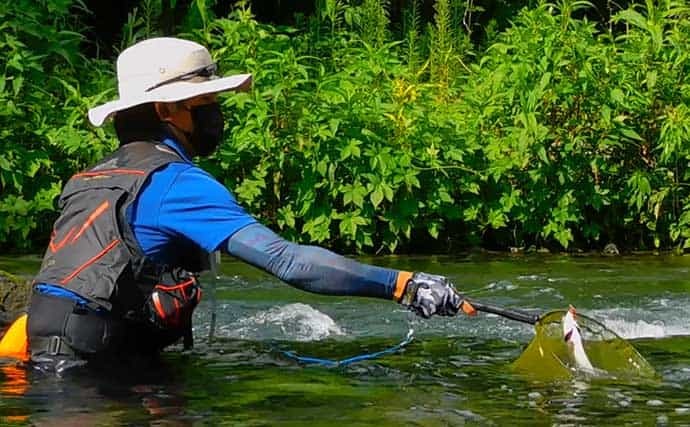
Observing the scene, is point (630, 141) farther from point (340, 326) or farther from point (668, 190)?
point (340, 326)

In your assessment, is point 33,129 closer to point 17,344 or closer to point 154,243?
point 17,344

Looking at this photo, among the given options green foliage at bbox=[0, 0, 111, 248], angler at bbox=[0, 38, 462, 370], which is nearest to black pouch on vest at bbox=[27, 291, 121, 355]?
angler at bbox=[0, 38, 462, 370]

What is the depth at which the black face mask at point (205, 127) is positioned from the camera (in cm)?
495

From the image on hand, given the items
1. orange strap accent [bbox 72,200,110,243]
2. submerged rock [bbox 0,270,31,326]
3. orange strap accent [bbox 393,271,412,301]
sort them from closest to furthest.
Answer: orange strap accent [bbox 393,271,412,301]
orange strap accent [bbox 72,200,110,243]
submerged rock [bbox 0,270,31,326]

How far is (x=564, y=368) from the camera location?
5410 mm

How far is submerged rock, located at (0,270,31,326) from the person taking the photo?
677 centimetres

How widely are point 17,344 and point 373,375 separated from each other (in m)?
1.33

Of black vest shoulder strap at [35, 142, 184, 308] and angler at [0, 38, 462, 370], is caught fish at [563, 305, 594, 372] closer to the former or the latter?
angler at [0, 38, 462, 370]

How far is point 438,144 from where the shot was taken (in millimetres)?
9727

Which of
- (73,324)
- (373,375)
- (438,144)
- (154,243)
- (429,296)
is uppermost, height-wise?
(438,144)

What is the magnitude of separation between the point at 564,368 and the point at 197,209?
1666 mm

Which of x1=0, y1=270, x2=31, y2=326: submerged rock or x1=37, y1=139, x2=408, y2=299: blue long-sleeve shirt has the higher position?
x1=37, y1=139, x2=408, y2=299: blue long-sleeve shirt

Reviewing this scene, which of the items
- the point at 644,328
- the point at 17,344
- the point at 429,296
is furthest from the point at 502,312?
the point at 644,328

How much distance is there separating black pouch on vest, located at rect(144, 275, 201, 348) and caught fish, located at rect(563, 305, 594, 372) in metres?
1.39
